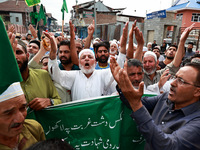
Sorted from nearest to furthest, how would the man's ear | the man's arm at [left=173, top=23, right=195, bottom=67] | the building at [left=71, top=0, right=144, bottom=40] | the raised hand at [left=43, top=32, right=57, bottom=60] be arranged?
the man's ear, the raised hand at [left=43, top=32, right=57, bottom=60], the man's arm at [left=173, top=23, right=195, bottom=67], the building at [left=71, top=0, right=144, bottom=40]

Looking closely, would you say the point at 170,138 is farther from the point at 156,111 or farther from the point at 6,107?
the point at 6,107

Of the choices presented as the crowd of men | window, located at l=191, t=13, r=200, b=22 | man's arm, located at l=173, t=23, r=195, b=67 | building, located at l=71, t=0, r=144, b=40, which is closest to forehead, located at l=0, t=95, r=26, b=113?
the crowd of men

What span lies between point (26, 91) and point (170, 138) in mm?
1736

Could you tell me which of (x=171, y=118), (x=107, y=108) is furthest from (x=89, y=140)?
(x=171, y=118)

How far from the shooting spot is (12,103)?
1234 mm

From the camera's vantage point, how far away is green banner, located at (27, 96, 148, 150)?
2014 mm

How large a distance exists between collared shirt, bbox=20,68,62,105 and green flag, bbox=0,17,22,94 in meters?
1.14

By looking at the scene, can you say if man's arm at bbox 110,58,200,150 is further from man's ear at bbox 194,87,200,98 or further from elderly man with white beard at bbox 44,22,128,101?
elderly man with white beard at bbox 44,22,128,101

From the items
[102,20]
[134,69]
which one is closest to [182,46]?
[134,69]

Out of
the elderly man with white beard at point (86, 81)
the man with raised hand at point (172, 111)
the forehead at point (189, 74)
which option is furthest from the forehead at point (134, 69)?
the forehead at point (189, 74)

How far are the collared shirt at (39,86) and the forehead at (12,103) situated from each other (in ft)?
2.43

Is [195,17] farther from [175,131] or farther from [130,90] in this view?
[130,90]

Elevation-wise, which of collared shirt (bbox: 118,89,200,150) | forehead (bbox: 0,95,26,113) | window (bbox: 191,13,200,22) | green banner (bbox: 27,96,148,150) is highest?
window (bbox: 191,13,200,22)

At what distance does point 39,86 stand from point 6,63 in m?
1.23
